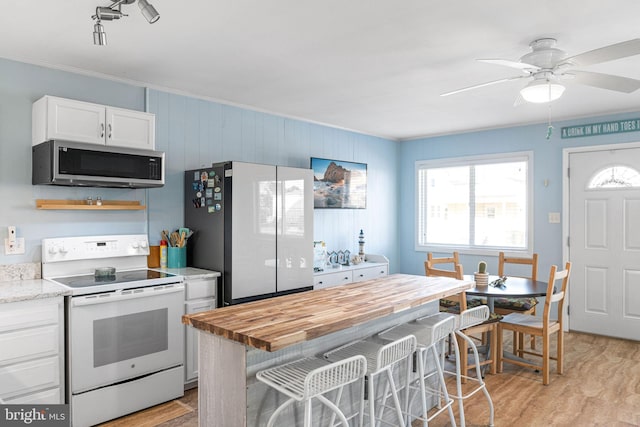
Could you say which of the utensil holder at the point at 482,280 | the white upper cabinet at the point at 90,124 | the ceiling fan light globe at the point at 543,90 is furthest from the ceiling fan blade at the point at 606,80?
the white upper cabinet at the point at 90,124

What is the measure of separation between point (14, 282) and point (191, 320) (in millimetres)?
1831

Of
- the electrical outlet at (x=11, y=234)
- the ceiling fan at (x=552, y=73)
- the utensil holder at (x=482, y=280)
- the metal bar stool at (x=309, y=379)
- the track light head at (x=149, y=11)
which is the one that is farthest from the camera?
the utensil holder at (x=482, y=280)

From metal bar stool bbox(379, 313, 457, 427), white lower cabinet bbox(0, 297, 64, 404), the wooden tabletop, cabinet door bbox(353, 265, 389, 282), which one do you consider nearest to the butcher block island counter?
the wooden tabletop

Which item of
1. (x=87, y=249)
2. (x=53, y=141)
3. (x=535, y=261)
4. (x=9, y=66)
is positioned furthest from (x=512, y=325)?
(x=9, y=66)

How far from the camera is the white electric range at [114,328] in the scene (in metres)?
2.79

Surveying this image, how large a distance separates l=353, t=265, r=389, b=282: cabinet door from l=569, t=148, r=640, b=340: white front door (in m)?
2.13

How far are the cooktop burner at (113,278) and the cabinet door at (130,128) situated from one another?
0.97m

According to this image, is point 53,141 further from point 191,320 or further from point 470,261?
point 470,261

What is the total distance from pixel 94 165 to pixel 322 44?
1769 mm

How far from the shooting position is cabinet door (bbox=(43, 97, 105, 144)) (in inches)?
117

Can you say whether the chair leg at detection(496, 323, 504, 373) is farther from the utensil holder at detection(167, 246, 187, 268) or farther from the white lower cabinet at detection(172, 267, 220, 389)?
the utensil holder at detection(167, 246, 187, 268)

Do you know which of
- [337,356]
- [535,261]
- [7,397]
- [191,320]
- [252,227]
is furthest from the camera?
[535,261]

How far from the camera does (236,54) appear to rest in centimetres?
303

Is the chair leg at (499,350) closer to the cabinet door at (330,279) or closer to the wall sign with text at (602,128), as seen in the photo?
the cabinet door at (330,279)
